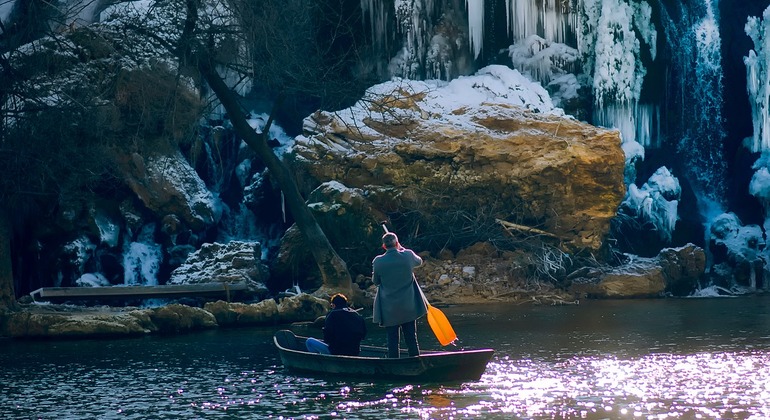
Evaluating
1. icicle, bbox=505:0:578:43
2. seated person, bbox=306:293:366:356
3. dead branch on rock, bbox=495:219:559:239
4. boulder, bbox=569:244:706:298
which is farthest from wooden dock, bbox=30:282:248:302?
icicle, bbox=505:0:578:43

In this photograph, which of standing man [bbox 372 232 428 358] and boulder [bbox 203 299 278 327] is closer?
standing man [bbox 372 232 428 358]

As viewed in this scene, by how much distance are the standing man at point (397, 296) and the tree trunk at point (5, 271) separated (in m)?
10.3

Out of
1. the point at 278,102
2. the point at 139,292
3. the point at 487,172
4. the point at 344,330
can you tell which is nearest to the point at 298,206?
the point at 278,102

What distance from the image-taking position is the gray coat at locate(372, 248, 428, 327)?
1277cm

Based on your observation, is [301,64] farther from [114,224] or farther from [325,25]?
[325,25]

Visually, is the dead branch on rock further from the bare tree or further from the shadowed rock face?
the bare tree

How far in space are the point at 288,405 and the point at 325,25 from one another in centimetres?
2380

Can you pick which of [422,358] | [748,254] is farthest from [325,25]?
[422,358]

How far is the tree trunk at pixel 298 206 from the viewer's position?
24906 mm

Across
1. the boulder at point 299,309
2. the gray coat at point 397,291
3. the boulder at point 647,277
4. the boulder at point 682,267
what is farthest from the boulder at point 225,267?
the gray coat at point 397,291

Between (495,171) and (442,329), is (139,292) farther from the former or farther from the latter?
(442,329)

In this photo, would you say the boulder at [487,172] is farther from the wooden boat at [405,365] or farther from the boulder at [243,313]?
the wooden boat at [405,365]

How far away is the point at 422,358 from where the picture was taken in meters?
12.2

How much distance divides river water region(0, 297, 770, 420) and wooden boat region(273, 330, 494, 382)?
0.17m
